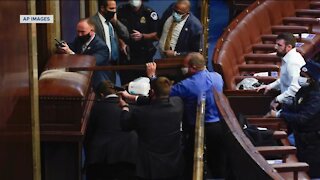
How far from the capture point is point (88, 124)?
6.18 metres

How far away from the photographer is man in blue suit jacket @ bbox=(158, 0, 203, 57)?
22.6ft

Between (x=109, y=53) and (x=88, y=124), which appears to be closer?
(x=88, y=124)

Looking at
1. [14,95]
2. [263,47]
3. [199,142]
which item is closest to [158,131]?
[199,142]

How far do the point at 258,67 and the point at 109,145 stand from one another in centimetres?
325

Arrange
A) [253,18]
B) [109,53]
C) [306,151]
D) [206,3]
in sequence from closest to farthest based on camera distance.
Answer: [306,151]
[109,53]
[206,3]
[253,18]

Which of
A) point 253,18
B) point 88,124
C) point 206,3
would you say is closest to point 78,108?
point 88,124

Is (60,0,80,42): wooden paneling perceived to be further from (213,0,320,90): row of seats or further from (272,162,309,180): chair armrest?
(272,162,309,180): chair armrest

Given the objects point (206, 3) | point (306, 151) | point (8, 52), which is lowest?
point (306, 151)

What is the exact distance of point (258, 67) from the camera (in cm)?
893

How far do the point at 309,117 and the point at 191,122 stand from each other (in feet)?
3.42

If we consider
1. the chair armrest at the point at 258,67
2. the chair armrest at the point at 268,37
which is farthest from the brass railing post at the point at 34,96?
the chair armrest at the point at 268,37

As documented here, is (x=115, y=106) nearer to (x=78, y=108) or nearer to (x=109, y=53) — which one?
(x=78, y=108)

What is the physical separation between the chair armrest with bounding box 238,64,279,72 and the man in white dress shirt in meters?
1.38

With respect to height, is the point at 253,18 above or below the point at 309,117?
above
